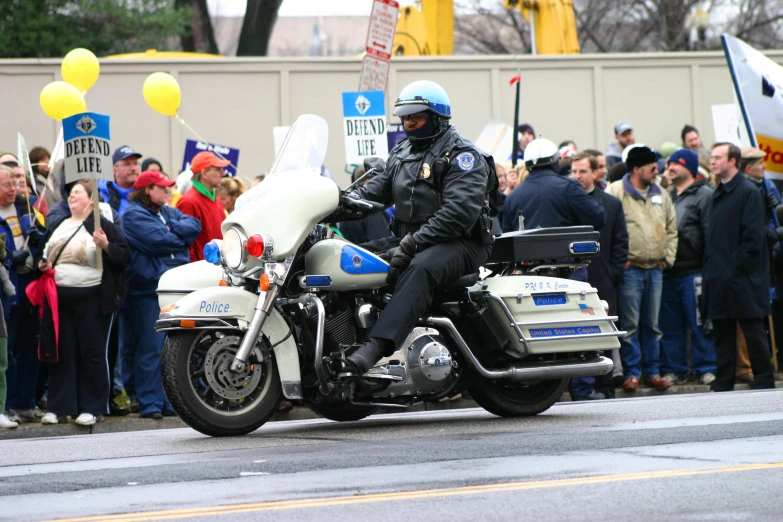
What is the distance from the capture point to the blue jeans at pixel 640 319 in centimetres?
1398

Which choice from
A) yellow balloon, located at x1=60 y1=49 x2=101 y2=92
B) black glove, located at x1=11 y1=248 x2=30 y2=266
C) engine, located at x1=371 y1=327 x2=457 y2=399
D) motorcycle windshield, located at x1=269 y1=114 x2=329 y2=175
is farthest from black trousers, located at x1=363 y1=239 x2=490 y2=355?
yellow balloon, located at x1=60 y1=49 x2=101 y2=92

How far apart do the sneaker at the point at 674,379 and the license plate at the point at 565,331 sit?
5.13 metres

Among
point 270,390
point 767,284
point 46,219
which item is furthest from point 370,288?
point 767,284

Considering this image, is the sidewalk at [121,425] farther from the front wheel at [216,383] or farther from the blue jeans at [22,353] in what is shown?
the front wheel at [216,383]

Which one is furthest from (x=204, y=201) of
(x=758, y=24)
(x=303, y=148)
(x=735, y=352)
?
(x=758, y=24)

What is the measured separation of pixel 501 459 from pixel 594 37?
1486 inches

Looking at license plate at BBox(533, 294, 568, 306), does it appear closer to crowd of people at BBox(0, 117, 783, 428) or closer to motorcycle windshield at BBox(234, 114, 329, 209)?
crowd of people at BBox(0, 117, 783, 428)

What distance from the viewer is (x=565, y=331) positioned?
30.5 feet

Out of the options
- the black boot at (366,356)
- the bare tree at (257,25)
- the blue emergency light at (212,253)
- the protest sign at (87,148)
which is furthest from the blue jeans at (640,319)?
the bare tree at (257,25)

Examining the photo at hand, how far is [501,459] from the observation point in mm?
6969

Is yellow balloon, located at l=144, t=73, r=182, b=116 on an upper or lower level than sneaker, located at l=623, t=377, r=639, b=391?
upper

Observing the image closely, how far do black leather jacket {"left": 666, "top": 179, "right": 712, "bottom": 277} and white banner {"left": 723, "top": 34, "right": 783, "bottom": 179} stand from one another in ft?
2.51

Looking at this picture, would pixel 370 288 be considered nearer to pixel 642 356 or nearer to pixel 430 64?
pixel 642 356

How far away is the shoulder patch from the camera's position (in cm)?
870
